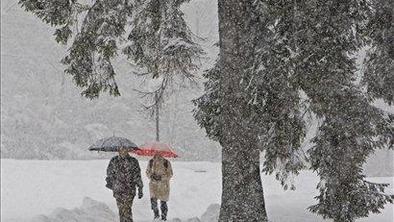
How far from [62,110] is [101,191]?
28182 mm

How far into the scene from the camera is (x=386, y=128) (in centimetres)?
1233

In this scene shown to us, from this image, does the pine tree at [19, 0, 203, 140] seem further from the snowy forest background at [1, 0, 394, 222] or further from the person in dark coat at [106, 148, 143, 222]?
the snowy forest background at [1, 0, 394, 222]

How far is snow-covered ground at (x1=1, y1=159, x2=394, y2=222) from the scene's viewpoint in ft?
55.0

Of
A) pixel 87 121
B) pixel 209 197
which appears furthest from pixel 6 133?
pixel 209 197

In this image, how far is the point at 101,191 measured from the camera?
2303 cm

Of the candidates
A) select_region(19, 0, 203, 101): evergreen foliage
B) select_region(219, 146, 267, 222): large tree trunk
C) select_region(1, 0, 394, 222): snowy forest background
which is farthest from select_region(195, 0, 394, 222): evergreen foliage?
select_region(1, 0, 394, 222): snowy forest background

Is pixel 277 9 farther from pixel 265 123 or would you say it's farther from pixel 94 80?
pixel 94 80

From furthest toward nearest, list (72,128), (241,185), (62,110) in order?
1. (62,110)
2. (72,128)
3. (241,185)

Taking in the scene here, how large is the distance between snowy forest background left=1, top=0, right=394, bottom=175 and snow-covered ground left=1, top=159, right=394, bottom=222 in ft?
58.4

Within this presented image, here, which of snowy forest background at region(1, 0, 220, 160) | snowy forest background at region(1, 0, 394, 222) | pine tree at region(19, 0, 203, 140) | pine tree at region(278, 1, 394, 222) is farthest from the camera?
snowy forest background at region(1, 0, 220, 160)

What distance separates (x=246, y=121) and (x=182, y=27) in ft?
9.50

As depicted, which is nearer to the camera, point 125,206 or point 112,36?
point 112,36

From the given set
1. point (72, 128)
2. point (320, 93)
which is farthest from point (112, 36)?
point (72, 128)

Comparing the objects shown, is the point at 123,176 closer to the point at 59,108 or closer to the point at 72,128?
the point at 72,128
